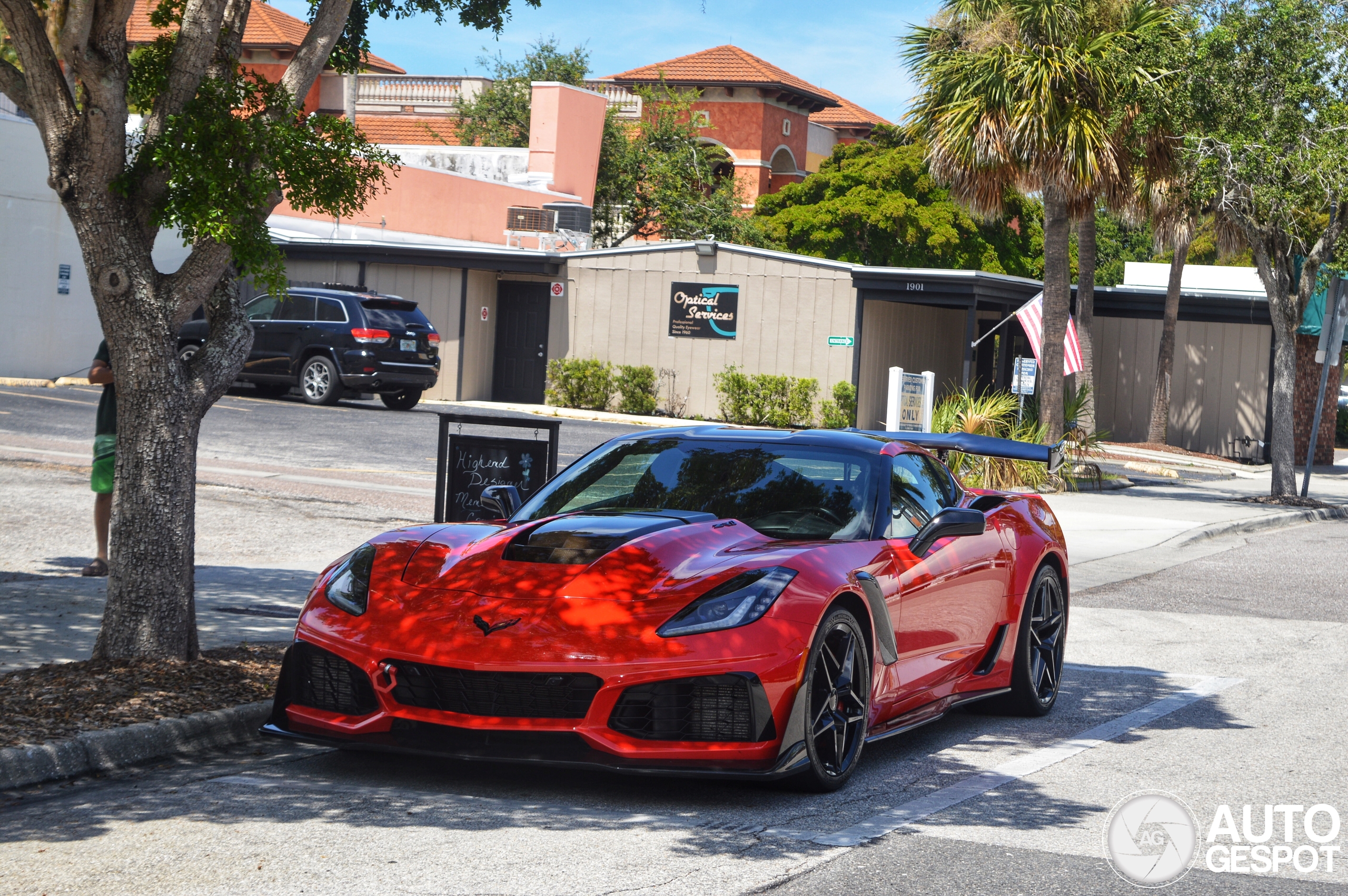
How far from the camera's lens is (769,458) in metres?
6.62

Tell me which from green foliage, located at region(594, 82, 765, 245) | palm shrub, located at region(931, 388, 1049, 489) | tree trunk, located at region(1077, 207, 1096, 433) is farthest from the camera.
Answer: green foliage, located at region(594, 82, 765, 245)

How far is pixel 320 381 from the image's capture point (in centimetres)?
2505

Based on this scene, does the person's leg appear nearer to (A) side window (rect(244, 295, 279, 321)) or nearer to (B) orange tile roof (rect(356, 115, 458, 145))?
(A) side window (rect(244, 295, 279, 321))

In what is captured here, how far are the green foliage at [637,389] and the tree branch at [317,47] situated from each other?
24.1m

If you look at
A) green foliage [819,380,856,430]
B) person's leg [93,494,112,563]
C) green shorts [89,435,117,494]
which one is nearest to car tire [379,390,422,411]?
green foliage [819,380,856,430]

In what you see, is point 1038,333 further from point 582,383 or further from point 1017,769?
point 1017,769

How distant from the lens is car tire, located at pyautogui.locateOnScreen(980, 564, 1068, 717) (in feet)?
24.0

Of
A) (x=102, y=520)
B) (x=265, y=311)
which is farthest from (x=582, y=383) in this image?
(x=102, y=520)

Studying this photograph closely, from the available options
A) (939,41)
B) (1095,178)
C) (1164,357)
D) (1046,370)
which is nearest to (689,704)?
→ (1095,178)

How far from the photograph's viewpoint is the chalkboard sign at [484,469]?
9969 mm

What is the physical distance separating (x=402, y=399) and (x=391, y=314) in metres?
1.78

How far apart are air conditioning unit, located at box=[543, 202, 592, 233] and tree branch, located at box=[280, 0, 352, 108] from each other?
105ft

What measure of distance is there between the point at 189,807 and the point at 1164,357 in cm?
Answer: 2979

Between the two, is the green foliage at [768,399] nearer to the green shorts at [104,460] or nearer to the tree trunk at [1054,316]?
the tree trunk at [1054,316]
